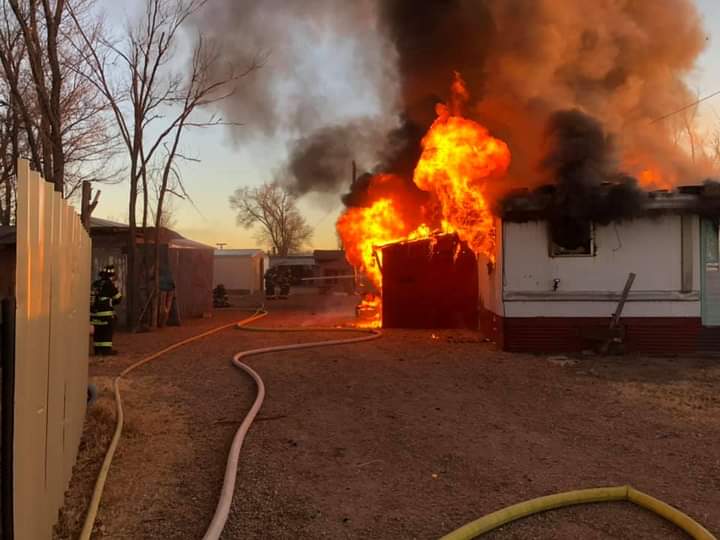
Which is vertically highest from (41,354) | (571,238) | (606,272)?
(571,238)

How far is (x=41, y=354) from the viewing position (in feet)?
9.66

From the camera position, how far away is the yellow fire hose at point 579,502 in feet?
11.4

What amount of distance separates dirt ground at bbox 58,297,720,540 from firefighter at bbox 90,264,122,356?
1.15 metres

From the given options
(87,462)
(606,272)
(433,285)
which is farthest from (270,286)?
(87,462)

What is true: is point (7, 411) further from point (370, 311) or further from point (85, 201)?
point (370, 311)

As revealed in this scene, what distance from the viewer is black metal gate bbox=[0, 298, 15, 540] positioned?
239cm

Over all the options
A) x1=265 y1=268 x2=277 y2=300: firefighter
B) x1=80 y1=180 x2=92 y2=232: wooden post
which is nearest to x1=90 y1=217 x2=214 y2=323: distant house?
x1=80 y1=180 x2=92 y2=232: wooden post

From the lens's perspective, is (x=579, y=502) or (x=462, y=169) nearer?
(x=579, y=502)

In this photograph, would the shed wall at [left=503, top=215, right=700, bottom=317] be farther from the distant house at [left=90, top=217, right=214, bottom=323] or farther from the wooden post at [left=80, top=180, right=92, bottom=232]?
the distant house at [left=90, top=217, right=214, bottom=323]

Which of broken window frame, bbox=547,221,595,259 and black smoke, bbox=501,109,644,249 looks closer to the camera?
black smoke, bbox=501,109,644,249

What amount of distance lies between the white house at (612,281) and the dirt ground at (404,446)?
874 millimetres

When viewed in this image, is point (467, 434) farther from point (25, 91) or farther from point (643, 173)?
point (25, 91)

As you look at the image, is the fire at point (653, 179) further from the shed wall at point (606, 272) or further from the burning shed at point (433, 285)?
the burning shed at point (433, 285)

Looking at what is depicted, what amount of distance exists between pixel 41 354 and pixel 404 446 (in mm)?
3300
